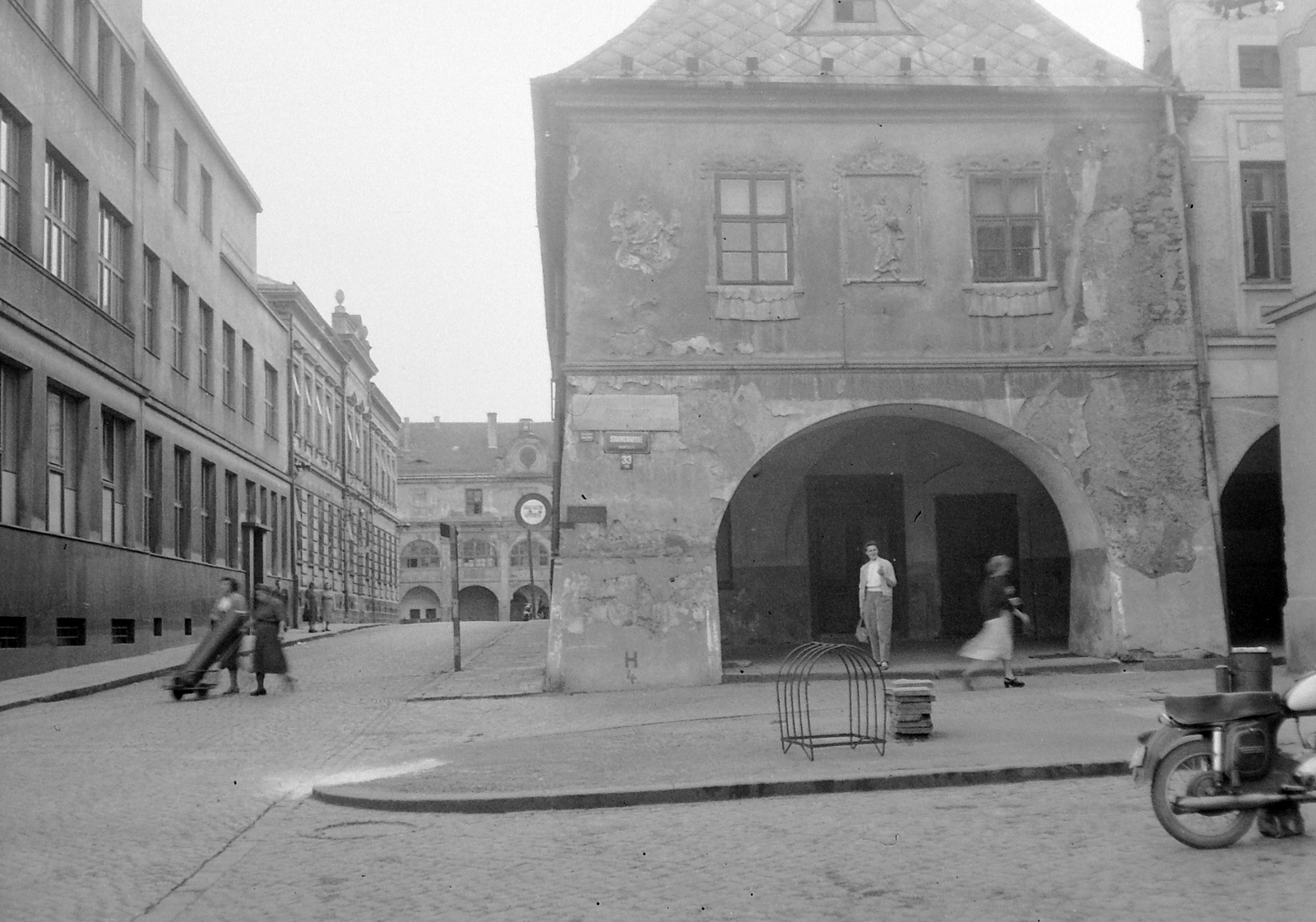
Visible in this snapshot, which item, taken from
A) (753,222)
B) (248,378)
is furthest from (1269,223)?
(248,378)

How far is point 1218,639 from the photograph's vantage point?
18938 mm

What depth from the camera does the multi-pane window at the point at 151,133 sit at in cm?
3109

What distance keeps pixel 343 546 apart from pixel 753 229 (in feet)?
143

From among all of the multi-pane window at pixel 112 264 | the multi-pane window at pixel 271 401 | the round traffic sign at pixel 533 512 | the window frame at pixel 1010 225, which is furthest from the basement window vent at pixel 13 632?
the multi-pane window at pixel 271 401

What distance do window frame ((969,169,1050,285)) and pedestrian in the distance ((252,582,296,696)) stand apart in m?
9.97

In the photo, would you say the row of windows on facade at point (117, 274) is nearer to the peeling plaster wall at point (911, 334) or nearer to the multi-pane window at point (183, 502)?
the multi-pane window at point (183, 502)

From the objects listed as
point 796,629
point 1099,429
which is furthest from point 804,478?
point 1099,429

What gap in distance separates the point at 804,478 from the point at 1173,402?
6.50 m

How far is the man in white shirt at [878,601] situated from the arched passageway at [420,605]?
76.8m

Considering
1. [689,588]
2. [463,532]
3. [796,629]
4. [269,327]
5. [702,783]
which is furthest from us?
[463,532]

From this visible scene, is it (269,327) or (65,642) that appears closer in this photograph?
(65,642)

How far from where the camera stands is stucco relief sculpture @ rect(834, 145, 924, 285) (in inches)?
759

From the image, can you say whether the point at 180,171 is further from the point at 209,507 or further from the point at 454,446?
the point at 454,446

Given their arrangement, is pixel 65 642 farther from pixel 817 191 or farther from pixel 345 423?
pixel 345 423
